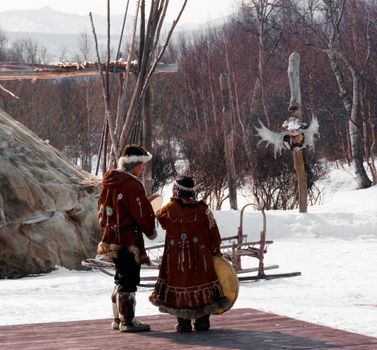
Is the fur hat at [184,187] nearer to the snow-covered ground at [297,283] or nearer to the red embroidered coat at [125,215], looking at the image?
the red embroidered coat at [125,215]

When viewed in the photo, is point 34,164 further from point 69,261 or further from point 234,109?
point 234,109

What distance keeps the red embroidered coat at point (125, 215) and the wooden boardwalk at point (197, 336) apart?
0.51 metres

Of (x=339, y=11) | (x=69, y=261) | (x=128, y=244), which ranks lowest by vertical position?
(x=69, y=261)

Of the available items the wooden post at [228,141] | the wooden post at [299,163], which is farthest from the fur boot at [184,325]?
the wooden post at [228,141]

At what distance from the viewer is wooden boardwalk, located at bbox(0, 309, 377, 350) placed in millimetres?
5020

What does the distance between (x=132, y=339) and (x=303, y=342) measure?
97 cm

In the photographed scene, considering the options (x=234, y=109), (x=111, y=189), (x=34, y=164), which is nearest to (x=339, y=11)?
(x=234, y=109)

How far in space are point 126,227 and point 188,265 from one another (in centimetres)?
44

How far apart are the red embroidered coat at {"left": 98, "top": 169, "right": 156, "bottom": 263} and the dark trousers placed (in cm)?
4

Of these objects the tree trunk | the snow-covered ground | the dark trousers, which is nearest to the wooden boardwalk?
the dark trousers

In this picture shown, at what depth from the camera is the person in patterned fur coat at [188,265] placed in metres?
5.52

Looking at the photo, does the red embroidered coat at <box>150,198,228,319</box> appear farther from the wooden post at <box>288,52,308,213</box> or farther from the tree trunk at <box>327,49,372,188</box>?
the tree trunk at <box>327,49,372,188</box>

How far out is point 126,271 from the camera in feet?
18.5

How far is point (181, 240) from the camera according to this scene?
557 centimetres
